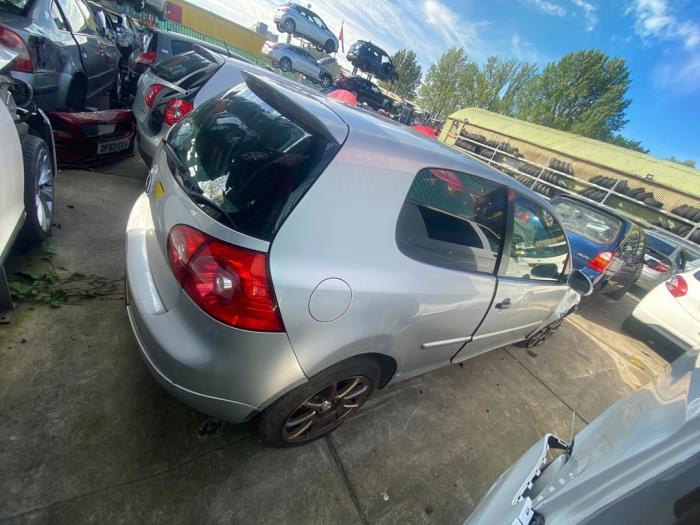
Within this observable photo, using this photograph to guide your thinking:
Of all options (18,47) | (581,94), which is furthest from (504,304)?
(581,94)

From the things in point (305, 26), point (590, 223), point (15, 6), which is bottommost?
point (15, 6)

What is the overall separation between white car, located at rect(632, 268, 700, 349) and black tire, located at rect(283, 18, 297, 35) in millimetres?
20008

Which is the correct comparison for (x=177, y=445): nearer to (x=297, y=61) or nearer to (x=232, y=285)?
(x=232, y=285)

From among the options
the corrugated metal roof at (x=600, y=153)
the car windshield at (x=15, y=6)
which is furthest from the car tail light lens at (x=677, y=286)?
the corrugated metal roof at (x=600, y=153)

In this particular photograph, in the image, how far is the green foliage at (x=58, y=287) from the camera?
87.0 inches

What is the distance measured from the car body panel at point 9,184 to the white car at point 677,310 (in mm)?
6400

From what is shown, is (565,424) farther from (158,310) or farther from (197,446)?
(158,310)

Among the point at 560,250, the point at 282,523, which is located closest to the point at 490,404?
the point at 560,250

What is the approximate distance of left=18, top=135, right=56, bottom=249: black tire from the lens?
7.71 feet

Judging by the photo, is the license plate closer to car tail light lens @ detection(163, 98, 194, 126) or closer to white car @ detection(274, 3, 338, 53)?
car tail light lens @ detection(163, 98, 194, 126)

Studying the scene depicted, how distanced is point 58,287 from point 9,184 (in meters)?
0.79

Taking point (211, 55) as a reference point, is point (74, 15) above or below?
below

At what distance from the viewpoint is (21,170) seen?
2.08 m

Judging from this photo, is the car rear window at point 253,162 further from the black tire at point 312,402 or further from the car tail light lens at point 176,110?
the car tail light lens at point 176,110
